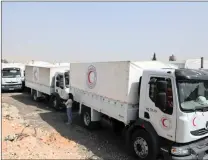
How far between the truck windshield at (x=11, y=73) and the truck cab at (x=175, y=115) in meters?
17.4

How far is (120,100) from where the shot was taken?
7082 mm

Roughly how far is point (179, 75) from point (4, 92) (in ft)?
63.9

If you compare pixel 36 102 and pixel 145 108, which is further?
pixel 36 102

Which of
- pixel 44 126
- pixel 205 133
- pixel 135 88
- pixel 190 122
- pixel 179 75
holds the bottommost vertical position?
pixel 44 126

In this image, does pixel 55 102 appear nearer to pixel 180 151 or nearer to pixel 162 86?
pixel 162 86

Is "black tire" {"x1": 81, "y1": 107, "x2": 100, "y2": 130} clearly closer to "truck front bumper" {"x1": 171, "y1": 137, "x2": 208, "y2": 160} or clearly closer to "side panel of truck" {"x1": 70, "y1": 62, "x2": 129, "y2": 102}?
"side panel of truck" {"x1": 70, "y1": 62, "x2": 129, "y2": 102}

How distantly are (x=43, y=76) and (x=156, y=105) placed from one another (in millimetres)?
10489

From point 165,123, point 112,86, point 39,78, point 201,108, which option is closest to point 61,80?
point 39,78

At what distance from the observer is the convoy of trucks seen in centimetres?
550

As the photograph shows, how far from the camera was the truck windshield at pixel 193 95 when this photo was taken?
18.1ft

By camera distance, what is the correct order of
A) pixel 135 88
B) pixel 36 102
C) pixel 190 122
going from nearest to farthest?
1. pixel 190 122
2. pixel 135 88
3. pixel 36 102

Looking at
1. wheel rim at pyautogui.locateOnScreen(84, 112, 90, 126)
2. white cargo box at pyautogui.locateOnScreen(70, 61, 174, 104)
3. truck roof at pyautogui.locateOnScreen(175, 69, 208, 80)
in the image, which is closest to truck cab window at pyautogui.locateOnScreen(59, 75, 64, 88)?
white cargo box at pyautogui.locateOnScreen(70, 61, 174, 104)

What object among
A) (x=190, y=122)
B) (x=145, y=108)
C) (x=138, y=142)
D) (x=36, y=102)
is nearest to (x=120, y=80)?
(x=145, y=108)

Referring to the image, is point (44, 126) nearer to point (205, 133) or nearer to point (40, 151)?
point (40, 151)
